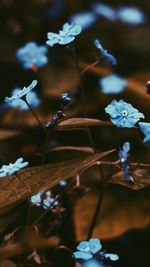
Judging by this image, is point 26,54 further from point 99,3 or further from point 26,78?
point 99,3

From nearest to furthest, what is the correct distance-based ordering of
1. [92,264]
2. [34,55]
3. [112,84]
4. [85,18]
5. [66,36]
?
[92,264] < [66,36] < [34,55] < [112,84] < [85,18]

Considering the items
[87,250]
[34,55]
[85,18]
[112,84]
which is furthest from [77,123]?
[85,18]

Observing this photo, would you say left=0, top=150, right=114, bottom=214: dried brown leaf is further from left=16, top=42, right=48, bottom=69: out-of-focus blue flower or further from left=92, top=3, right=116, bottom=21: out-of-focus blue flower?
left=92, top=3, right=116, bottom=21: out-of-focus blue flower

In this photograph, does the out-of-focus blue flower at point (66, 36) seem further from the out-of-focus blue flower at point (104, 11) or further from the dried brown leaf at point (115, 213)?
the out-of-focus blue flower at point (104, 11)

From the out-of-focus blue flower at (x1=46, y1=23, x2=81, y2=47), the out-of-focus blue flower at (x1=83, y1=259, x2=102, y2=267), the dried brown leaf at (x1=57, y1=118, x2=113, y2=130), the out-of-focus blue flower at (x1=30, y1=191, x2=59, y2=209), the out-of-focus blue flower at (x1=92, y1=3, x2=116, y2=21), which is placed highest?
the out-of-focus blue flower at (x1=92, y1=3, x2=116, y2=21)

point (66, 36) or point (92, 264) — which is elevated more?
point (66, 36)

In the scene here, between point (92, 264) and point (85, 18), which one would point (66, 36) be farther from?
point (85, 18)

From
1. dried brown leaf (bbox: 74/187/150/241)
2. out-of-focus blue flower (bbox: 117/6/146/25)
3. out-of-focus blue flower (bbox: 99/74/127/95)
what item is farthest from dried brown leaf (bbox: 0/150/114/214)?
out-of-focus blue flower (bbox: 117/6/146/25)
